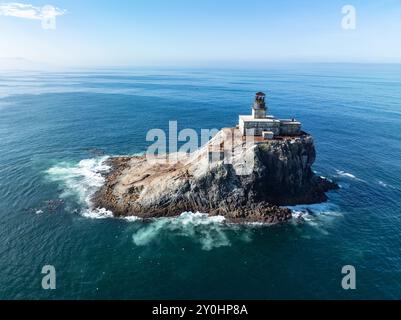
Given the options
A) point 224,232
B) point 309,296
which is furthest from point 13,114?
point 309,296

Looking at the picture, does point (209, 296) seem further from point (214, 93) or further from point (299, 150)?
point (214, 93)

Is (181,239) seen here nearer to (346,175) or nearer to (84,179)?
(84,179)

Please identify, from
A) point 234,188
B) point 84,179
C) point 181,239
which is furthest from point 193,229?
point 84,179
